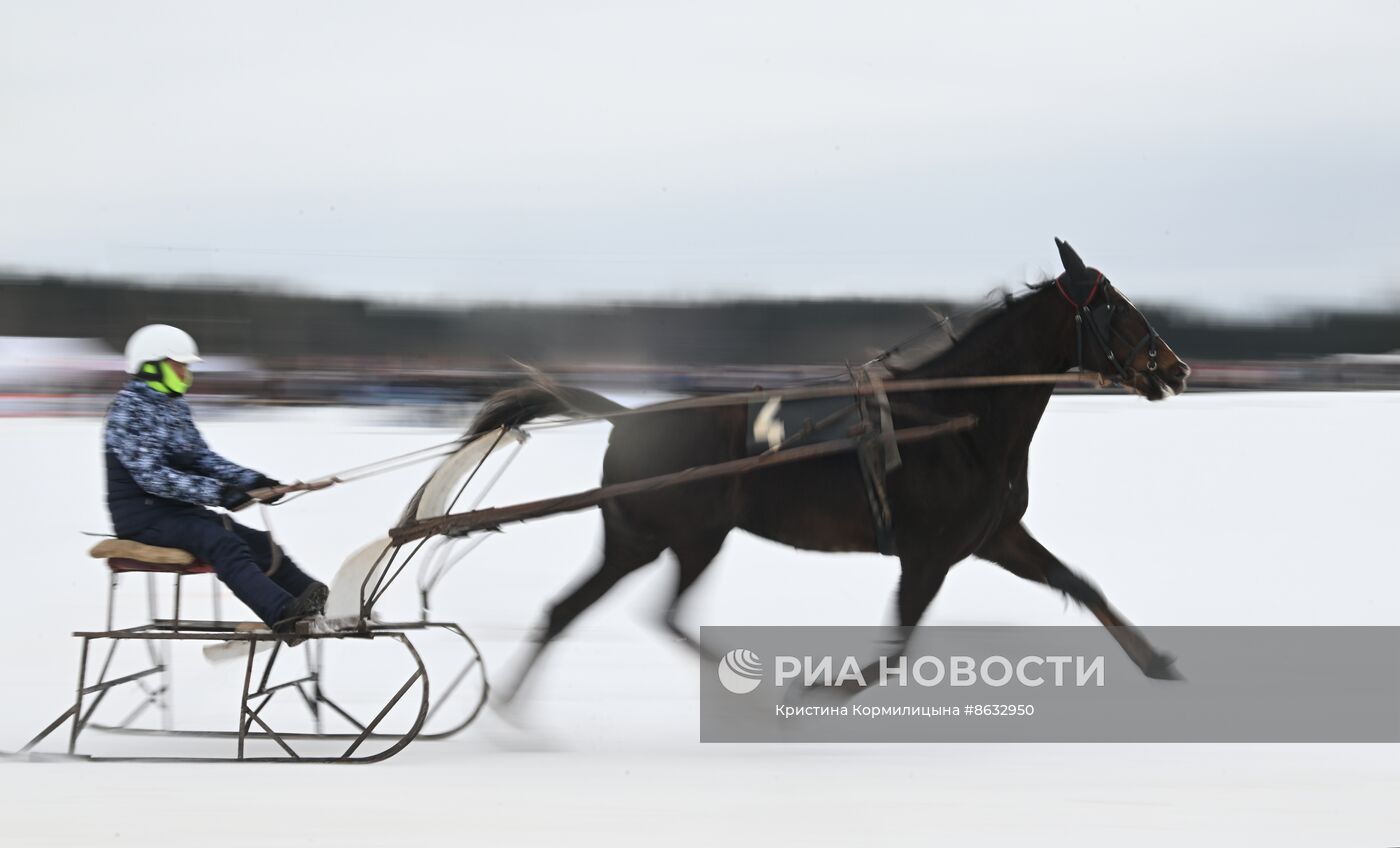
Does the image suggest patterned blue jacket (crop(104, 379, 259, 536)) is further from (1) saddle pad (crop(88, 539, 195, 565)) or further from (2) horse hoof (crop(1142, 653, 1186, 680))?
(2) horse hoof (crop(1142, 653, 1186, 680))

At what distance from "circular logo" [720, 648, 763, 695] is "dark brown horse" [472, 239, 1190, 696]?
25 cm

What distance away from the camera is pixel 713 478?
15.9ft

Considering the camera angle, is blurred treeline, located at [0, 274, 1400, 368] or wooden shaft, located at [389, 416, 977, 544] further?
blurred treeline, located at [0, 274, 1400, 368]

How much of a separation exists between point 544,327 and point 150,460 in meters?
9.29

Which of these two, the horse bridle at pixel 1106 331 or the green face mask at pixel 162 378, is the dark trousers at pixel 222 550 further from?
the horse bridle at pixel 1106 331

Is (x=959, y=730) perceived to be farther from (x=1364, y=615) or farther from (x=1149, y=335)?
(x=1364, y=615)

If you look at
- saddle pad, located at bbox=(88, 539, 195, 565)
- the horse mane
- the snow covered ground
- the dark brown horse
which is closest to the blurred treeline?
the snow covered ground

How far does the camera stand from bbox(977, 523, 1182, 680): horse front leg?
196 inches

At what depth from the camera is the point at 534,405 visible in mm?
4953

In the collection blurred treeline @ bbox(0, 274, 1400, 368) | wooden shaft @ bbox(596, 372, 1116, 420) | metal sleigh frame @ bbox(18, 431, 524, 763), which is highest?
blurred treeline @ bbox(0, 274, 1400, 368)

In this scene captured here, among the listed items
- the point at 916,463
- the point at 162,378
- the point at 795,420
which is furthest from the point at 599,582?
the point at 162,378

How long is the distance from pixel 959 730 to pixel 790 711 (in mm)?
581

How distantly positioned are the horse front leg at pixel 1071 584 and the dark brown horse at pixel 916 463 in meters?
0.01

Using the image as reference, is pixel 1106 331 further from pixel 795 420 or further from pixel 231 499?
pixel 231 499
